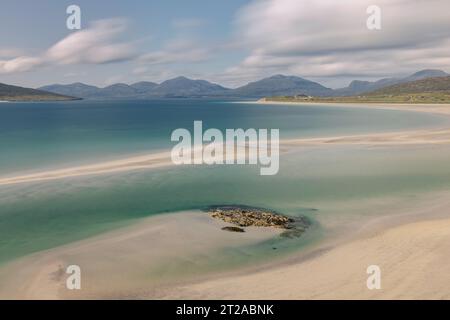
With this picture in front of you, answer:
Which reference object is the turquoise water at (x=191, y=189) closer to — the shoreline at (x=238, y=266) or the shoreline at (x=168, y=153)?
the shoreline at (x=238, y=266)

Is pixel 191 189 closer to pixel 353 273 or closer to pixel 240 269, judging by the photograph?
pixel 240 269

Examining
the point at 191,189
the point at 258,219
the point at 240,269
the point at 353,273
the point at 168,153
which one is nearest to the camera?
the point at 353,273

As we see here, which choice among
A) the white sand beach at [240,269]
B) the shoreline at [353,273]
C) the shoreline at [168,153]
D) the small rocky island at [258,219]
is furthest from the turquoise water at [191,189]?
the shoreline at [353,273]

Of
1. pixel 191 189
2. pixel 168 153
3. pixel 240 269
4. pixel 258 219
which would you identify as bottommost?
pixel 240 269

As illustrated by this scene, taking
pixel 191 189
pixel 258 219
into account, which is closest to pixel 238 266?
pixel 258 219

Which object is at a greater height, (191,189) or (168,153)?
(168,153)

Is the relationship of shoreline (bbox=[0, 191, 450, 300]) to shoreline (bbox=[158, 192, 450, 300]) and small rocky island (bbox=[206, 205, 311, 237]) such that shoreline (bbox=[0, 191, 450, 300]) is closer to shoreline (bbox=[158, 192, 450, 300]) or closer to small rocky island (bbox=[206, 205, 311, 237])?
shoreline (bbox=[158, 192, 450, 300])
